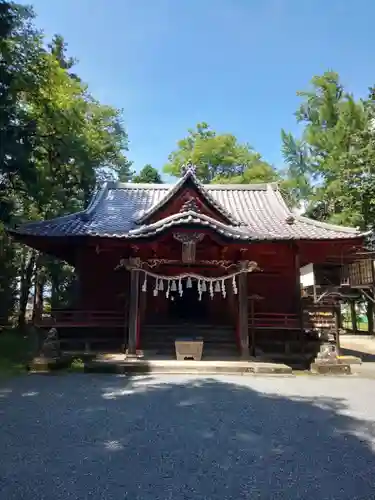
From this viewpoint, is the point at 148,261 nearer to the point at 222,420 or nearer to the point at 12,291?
the point at 222,420

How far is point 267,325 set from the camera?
11617 mm

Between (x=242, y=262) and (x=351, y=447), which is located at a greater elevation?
(x=242, y=262)

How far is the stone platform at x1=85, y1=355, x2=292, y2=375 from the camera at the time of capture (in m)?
9.47

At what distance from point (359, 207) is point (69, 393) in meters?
20.3

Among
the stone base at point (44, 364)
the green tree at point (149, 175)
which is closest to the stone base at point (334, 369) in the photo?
the stone base at point (44, 364)

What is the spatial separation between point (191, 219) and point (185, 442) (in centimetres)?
676

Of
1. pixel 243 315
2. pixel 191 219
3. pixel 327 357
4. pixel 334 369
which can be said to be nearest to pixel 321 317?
pixel 327 357

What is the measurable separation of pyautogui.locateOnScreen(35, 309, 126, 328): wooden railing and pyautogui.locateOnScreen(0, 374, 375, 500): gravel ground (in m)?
3.65

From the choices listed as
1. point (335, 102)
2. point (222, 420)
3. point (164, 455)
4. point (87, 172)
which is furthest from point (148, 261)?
point (335, 102)

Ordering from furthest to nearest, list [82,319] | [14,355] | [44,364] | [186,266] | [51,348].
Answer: [186,266] → [14,355] → [82,319] → [51,348] → [44,364]

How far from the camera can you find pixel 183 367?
966cm

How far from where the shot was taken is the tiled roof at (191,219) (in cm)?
1080

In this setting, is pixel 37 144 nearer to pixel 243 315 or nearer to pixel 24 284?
pixel 24 284

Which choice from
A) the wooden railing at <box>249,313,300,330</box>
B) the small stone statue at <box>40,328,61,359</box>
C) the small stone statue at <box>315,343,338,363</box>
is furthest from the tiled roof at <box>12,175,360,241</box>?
the small stone statue at <box>315,343,338,363</box>
